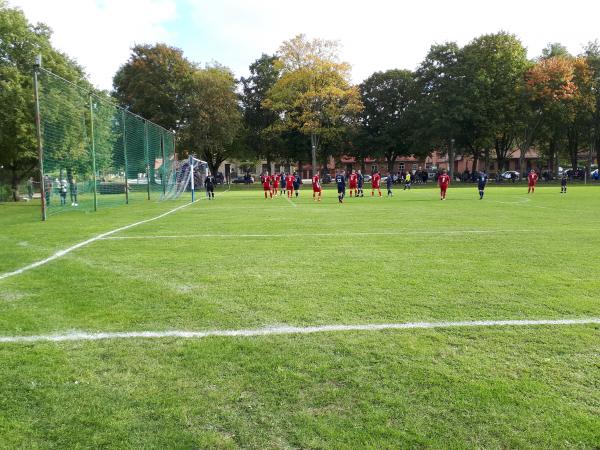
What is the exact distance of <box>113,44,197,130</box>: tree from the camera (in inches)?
2138

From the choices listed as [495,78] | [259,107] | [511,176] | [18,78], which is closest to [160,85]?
[259,107]

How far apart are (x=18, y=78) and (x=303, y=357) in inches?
1146

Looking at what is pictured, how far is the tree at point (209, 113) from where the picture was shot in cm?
5306

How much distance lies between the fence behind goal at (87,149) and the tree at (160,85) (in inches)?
1093

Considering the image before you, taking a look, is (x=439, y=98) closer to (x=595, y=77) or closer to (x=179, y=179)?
(x=595, y=77)

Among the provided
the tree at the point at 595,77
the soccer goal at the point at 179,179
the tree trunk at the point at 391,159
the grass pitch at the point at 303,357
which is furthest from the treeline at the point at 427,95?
the grass pitch at the point at 303,357

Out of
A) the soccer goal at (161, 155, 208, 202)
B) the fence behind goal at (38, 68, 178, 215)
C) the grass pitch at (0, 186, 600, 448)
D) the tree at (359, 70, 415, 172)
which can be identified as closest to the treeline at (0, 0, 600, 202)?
the tree at (359, 70, 415, 172)

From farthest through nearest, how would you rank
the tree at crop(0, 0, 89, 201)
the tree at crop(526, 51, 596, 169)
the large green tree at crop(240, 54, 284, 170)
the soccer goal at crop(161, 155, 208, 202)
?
the large green tree at crop(240, 54, 284, 170) < the tree at crop(526, 51, 596, 169) < the soccer goal at crop(161, 155, 208, 202) < the tree at crop(0, 0, 89, 201)

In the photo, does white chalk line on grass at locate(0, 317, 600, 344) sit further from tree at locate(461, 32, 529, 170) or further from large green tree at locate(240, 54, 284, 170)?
large green tree at locate(240, 54, 284, 170)

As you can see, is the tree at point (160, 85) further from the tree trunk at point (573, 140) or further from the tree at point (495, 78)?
the tree trunk at point (573, 140)

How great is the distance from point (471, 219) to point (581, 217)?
3.76 metres

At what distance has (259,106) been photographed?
218 ft

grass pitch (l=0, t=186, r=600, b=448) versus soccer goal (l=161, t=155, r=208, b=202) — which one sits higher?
soccer goal (l=161, t=155, r=208, b=202)

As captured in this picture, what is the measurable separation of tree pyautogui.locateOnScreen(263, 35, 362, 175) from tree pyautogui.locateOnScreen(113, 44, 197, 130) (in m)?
10.1
